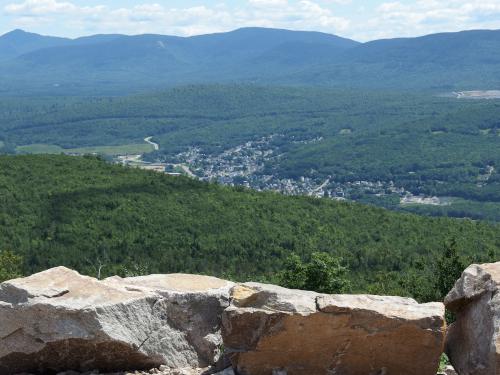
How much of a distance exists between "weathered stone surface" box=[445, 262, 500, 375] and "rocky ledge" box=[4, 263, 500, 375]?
0.02 m

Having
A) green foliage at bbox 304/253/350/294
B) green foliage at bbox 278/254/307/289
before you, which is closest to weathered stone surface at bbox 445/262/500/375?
green foliage at bbox 304/253/350/294

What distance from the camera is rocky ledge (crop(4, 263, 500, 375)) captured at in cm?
1263

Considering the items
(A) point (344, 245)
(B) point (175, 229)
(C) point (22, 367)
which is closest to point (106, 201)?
(B) point (175, 229)

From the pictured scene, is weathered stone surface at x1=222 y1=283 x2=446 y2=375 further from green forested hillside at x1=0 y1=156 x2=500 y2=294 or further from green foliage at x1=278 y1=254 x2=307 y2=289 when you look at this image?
green forested hillside at x1=0 y1=156 x2=500 y2=294

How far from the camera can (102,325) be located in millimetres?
13078

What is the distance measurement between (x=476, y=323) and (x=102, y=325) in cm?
648

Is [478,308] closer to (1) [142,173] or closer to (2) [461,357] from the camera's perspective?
(2) [461,357]

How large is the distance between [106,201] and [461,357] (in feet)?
190

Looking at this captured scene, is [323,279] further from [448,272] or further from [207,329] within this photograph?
[207,329]

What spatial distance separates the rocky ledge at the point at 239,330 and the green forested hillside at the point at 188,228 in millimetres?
35159

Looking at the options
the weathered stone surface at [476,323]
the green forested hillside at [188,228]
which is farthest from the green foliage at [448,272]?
the weathered stone surface at [476,323]

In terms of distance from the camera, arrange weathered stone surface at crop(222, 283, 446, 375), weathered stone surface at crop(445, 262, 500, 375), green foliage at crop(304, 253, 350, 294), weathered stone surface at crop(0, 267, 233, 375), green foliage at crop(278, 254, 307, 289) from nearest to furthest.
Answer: weathered stone surface at crop(445, 262, 500, 375)
weathered stone surface at crop(222, 283, 446, 375)
weathered stone surface at crop(0, 267, 233, 375)
green foliage at crop(304, 253, 350, 294)
green foliage at crop(278, 254, 307, 289)

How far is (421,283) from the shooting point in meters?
36.7

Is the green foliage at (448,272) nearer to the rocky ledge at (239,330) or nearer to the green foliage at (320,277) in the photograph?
the green foliage at (320,277)
